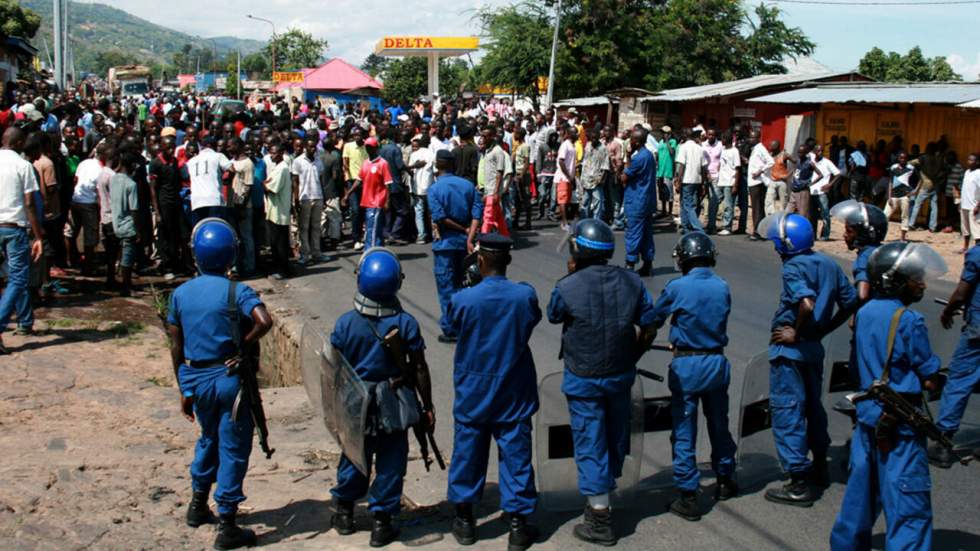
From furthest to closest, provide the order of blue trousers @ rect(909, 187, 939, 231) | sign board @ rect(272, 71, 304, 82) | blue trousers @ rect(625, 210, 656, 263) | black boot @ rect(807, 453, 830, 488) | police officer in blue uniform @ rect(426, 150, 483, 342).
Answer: sign board @ rect(272, 71, 304, 82) < blue trousers @ rect(909, 187, 939, 231) < blue trousers @ rect(625, 210, 656, 263) < police officer in blue uniform @ rect(426, 150, 483, 342) < black boot @ rect(807, 453, 830, 488)

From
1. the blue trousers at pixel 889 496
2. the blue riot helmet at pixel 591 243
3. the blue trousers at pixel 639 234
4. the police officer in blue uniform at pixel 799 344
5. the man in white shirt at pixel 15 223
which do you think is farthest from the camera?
the blue trousers at pixel 639 234

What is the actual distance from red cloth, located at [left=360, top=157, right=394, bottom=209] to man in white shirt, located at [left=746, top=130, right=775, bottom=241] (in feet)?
20.5

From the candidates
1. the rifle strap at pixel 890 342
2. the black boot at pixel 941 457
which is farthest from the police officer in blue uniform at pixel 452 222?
the rifle strap at pixel 890 342

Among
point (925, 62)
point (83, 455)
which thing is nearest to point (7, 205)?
point (83, 455)

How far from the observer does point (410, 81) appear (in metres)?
53.0

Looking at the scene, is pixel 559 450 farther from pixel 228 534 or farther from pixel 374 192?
pixel 374 192

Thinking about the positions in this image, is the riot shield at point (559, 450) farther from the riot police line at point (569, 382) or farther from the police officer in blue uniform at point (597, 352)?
the police officer in blue uniform at point (597, 352)

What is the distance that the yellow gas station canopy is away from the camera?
42.4m

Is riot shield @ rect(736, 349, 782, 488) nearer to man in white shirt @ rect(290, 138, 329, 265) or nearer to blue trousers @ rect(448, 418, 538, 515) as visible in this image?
blue trousers @ rect(448, 418, 538, 515)

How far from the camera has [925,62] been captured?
46531 mm

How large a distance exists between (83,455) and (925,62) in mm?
47876

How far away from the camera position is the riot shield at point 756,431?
6.04 m

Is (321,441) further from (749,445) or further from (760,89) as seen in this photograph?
(760,89)

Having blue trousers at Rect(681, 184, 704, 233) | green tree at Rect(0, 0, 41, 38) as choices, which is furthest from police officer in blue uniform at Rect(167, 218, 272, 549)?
green tree at Rect(0, 0, 41, 38)
